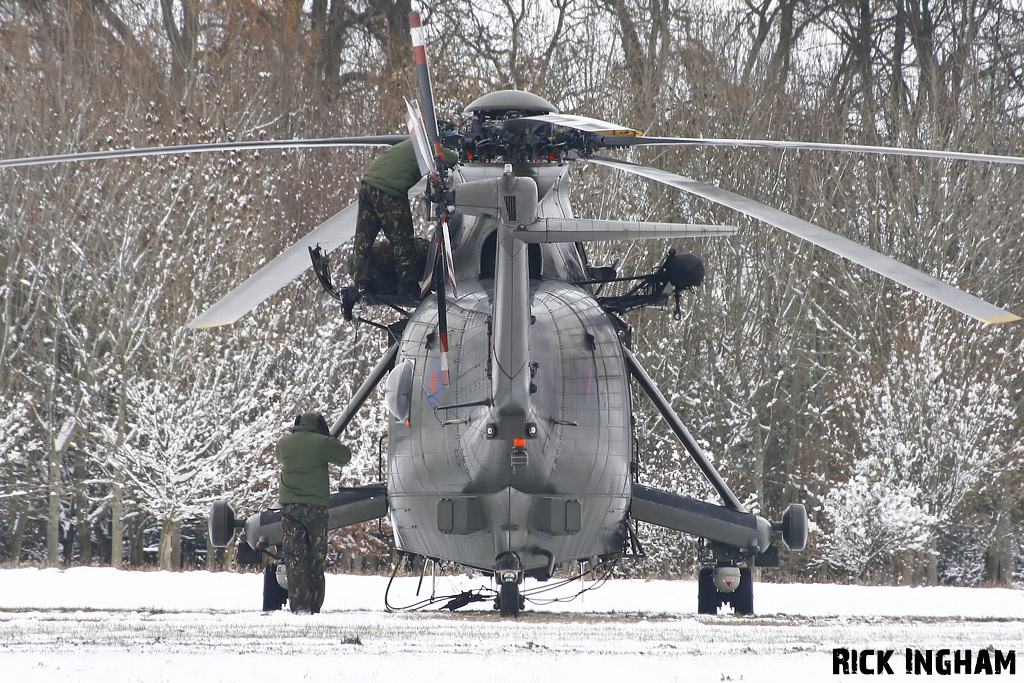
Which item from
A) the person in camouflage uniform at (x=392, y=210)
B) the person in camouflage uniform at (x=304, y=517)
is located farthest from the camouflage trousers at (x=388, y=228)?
the person in camouflage uniform at (x=304, y=517)

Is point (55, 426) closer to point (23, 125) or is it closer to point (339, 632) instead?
point (23, 125)

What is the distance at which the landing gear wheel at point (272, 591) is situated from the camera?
12047 mm

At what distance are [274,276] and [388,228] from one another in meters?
0.98

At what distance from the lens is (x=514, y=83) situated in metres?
27.7

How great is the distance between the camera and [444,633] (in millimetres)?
9156

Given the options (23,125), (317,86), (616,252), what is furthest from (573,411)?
(317,86)

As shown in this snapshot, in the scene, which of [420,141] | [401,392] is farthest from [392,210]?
[420,141]

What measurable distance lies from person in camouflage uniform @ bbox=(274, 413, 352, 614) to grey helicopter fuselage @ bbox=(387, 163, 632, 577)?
71 centimetres

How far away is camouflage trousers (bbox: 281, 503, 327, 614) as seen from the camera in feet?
36.2

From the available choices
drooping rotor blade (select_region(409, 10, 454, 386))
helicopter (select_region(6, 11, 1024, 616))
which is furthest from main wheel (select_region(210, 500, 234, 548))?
drooping rotor blade (select_region(409, 10, 454, 386))

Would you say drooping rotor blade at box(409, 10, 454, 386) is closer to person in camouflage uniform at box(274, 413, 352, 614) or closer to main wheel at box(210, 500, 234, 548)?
person in camouflage uniform at box(274, 413, 352, 614)

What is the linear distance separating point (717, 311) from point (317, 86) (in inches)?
439

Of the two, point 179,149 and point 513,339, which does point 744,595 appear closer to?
point 513,339

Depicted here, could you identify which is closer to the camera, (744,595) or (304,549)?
(304,549)
